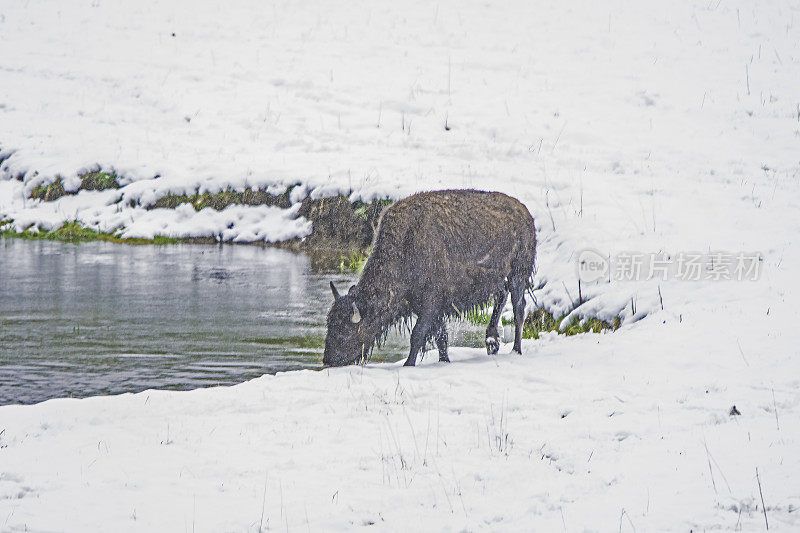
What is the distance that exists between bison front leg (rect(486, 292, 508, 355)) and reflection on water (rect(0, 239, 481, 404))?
1.25 meters

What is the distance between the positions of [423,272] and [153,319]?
5.02 m

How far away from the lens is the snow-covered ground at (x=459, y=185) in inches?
186

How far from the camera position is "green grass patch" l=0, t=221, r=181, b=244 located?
19.8m

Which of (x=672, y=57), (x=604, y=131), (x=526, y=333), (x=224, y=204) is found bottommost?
(x=526, y=333)

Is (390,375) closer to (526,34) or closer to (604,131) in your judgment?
(604,131)

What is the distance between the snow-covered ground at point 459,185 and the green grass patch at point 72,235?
356 millimetres

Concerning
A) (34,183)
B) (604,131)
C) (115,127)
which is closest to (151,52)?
(115,127)

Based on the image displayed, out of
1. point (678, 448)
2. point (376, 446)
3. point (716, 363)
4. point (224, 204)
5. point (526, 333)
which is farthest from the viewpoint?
point (224, 204)

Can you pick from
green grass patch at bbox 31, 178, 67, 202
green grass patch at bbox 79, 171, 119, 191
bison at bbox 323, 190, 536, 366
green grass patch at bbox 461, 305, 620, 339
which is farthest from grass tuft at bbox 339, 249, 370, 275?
green grass patch at bbox 31, 178, 67, 202

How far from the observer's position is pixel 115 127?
974 inches

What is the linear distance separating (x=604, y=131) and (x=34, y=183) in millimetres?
15531

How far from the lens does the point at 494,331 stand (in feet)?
31.2

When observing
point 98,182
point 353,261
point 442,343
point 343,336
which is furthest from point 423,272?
point 98,182

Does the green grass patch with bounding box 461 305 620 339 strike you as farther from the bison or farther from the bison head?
the bison head
